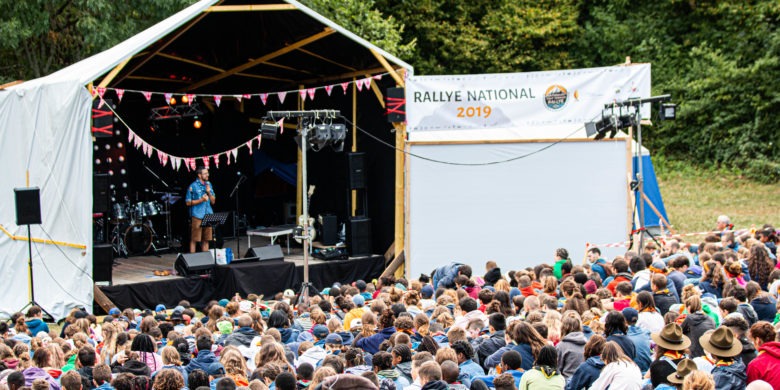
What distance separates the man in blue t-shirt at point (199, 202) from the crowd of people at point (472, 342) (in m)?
5.43

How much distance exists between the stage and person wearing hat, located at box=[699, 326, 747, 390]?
8359 mm

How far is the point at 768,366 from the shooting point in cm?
539

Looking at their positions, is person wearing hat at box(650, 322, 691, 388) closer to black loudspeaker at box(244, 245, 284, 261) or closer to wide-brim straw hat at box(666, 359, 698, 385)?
wide-brim straw hat at box(666, 359, 698, 385)

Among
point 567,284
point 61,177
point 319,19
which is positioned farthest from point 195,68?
point 567,284

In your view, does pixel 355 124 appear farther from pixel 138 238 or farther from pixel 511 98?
pixel 138 238

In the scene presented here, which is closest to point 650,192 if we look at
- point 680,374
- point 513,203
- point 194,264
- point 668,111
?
point 513,203

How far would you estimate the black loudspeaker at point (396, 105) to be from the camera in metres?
13.4

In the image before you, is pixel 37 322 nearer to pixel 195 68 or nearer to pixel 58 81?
pixel 58 81

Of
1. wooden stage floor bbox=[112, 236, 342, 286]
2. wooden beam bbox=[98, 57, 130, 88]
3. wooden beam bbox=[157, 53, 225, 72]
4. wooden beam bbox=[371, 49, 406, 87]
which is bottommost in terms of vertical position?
wooden stage floor bbox=[112, 236, 342, 286]

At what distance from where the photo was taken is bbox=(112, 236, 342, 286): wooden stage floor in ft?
42.0

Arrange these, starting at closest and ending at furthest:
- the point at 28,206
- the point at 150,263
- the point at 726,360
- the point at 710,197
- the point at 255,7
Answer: the point at 726,360, the point at 28,206, the point at 255,7, the point at 150,263, the point at 710,197

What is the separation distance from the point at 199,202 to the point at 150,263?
51.0 inches

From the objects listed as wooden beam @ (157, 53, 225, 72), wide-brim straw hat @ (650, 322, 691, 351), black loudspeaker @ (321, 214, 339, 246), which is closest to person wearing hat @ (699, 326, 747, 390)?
wide-brim straw hat @ (650, 322, 691, 351)

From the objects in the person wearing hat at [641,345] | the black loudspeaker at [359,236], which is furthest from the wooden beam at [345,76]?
the person wearing hat at [641,345]
